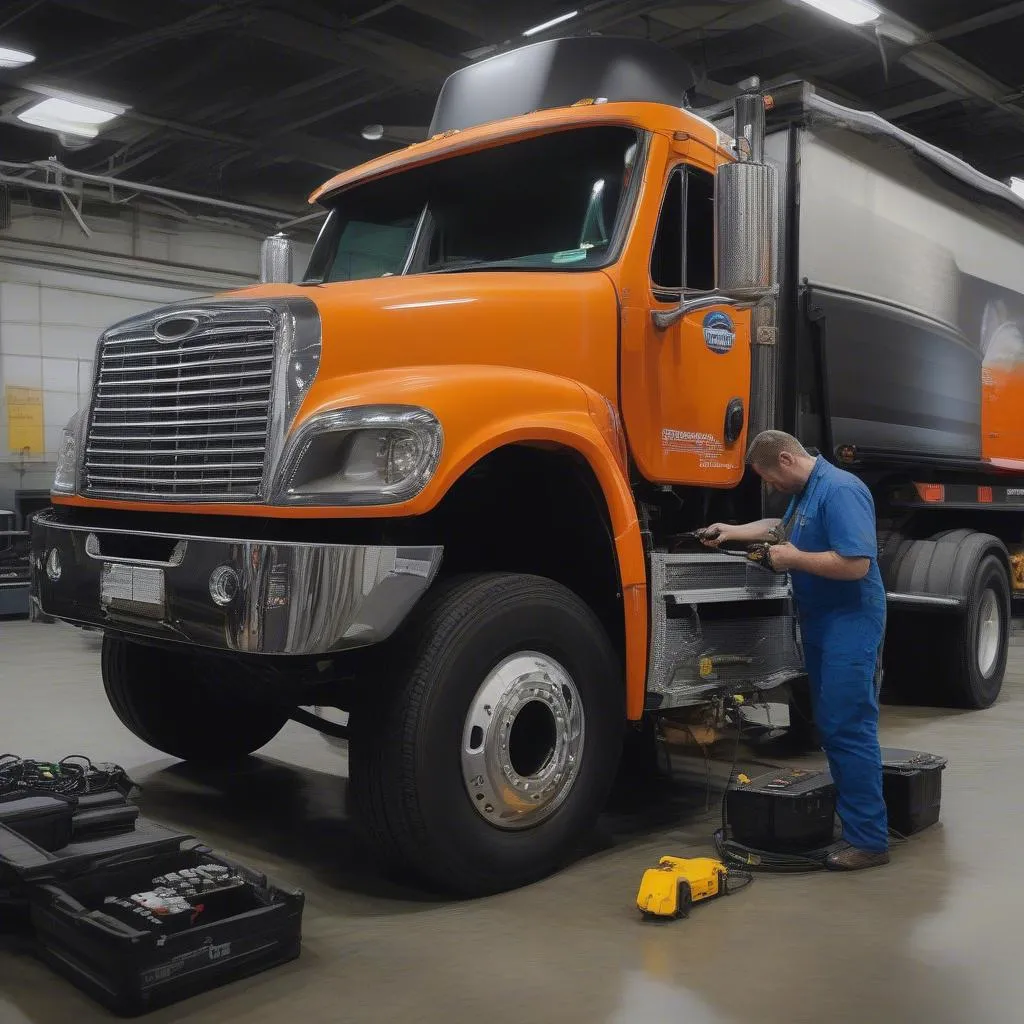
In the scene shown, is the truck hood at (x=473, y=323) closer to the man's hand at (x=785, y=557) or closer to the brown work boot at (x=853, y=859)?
the man's hand at (x=785, y=557)

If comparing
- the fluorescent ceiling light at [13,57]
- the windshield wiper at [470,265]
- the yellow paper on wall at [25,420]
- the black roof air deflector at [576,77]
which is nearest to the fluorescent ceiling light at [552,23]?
the fluorescent ceiling light at [13,57]

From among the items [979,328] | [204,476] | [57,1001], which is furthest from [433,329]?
[979,328]

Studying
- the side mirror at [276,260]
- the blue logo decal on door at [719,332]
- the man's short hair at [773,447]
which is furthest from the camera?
the side mirror at [276,260]

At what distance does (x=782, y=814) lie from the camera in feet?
13.4

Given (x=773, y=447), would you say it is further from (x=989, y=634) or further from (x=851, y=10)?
(x=851, y=10)

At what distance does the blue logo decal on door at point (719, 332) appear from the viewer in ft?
15.8

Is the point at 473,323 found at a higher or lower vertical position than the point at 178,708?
higher

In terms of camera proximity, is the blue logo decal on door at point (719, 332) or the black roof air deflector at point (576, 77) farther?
the black roof air deflector at point (576, 77)

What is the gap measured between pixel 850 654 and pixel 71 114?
35.4 feet

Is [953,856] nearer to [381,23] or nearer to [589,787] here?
[589,787]

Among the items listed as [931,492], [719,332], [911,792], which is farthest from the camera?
[931,492]

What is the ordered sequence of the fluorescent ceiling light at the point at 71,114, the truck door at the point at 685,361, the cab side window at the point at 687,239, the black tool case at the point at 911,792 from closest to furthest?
the black tool case at the point at 911,792
the truck door at the point at 685,361
the cab side window at the point at 687,239
the fluorescent ceiling light at the point at 71,114

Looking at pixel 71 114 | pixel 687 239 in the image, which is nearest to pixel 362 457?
pixel 687 239

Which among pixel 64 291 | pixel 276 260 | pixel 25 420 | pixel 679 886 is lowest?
pixel 679 886
